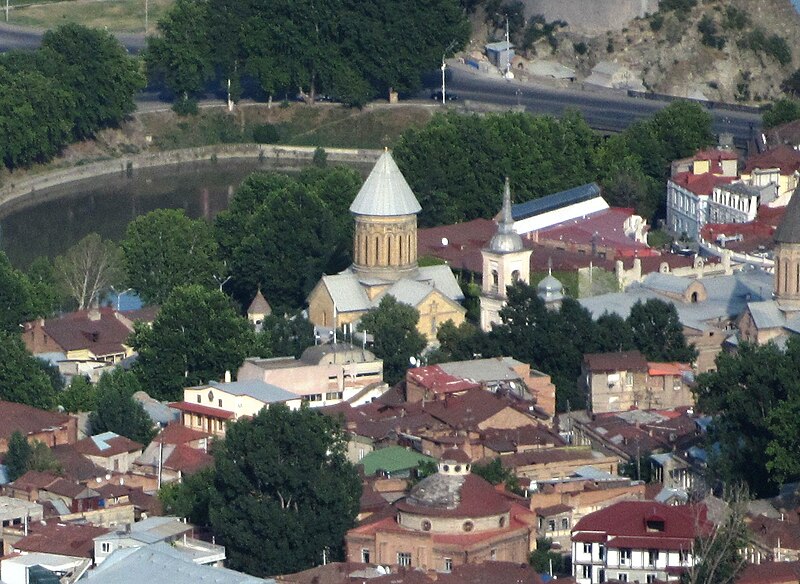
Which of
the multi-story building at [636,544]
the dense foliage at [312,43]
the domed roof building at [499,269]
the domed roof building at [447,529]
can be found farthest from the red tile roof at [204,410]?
the dense foliage at [312,43]

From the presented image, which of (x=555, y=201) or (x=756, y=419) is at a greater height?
(x=756, y=419)

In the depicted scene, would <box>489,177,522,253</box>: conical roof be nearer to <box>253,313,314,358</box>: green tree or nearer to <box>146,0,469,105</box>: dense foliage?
<box>253,313,314,358</box>: green tree

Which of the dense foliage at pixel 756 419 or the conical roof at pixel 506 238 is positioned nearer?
the dense foliage at pixel 756 419

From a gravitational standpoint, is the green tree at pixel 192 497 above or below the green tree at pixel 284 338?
above

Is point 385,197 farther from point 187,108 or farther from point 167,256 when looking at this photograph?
point 187,108

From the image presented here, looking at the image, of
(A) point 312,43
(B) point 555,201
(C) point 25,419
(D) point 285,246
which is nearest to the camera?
(C) point 25,419

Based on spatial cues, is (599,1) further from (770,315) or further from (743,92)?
(770,315)

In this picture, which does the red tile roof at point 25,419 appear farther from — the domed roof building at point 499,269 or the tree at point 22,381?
the domed roof building at point 499,269

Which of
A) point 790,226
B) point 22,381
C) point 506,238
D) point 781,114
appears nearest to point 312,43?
point 781,114
